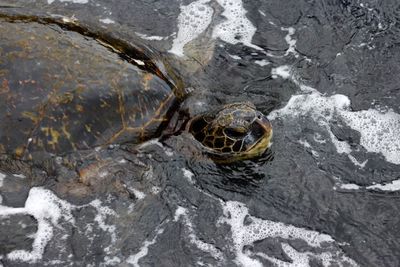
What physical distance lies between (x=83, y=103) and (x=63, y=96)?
0.16m

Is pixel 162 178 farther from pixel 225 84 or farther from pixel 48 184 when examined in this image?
pixel 225 84

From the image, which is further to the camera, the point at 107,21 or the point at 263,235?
the point at 107,21

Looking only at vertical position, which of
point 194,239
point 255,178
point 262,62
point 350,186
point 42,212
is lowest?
point 42,212

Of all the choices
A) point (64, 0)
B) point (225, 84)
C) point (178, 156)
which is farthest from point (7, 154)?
point (64, 0)

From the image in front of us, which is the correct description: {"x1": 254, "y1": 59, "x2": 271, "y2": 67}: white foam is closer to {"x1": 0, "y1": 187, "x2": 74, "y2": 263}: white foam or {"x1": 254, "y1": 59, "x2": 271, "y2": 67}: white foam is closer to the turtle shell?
the turtle shell

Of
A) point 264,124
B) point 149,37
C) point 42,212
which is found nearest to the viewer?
point 42,212

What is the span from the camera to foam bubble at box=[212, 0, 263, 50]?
5.15 m

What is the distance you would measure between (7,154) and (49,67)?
2.47 feet

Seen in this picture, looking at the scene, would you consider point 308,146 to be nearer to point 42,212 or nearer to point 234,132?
point 234,132

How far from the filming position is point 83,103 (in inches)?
147

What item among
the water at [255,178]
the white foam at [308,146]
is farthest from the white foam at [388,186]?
the white foam at [308,146]

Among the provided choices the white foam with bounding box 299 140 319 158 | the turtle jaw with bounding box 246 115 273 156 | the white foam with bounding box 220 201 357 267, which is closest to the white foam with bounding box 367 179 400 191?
the white foam with bounding box 299 140 319 158

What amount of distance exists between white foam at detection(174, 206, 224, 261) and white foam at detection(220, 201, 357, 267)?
0.15 meters

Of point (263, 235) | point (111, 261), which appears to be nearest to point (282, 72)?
point (263, 235)
